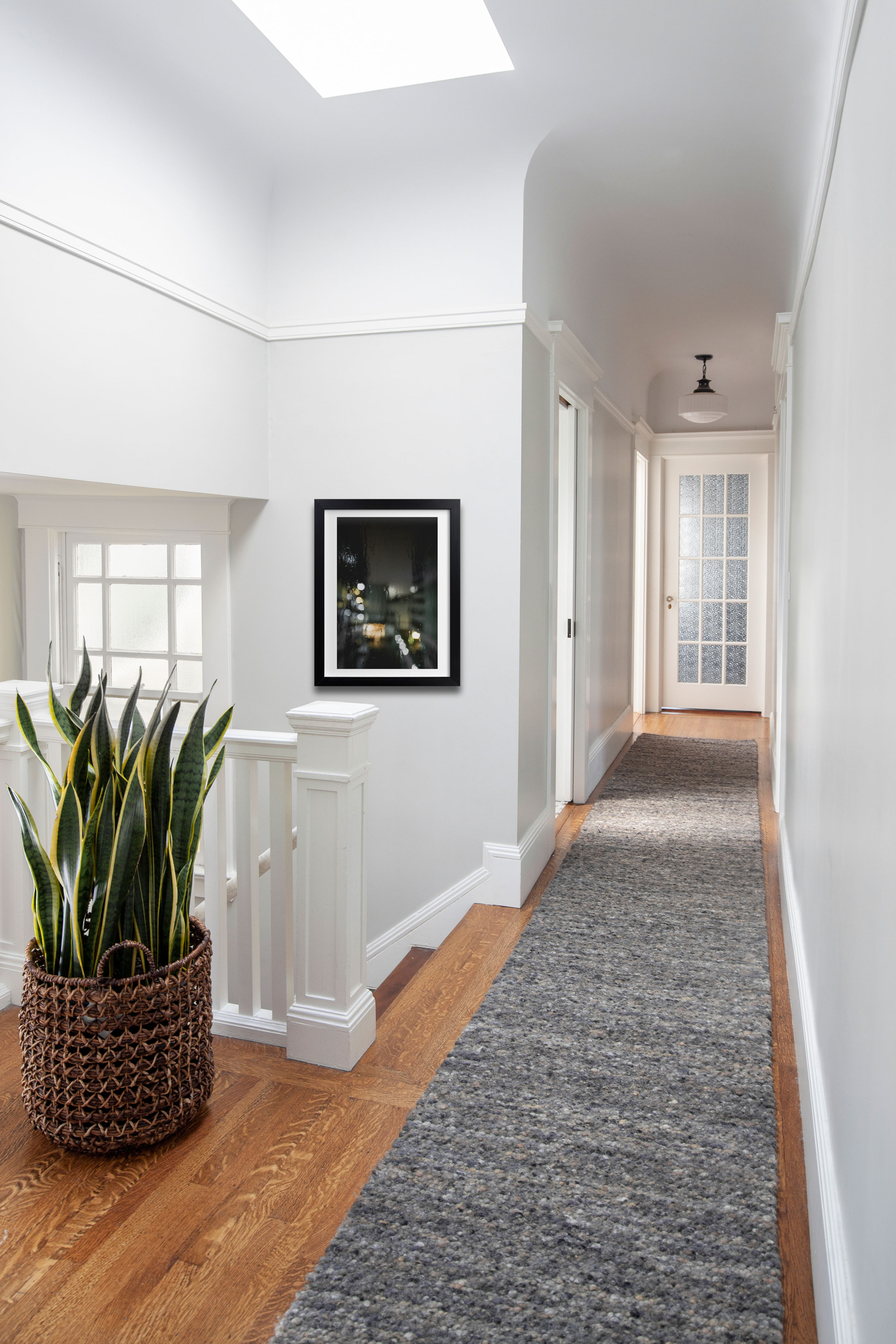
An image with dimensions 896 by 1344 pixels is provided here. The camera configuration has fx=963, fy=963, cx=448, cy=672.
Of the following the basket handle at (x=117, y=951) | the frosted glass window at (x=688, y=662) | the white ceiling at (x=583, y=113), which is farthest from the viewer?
the frosted glass window at (x=688, y=662)

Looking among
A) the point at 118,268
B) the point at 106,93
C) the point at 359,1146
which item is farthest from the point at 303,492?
the point at 359,1146

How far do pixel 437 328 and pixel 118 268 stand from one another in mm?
1095

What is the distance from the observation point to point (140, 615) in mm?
3738

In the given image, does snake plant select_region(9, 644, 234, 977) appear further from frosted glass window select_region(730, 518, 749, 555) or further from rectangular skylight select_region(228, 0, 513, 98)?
frosted glass window select_region(730, 518, 749, 555)

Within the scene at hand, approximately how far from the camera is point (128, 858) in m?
1.87

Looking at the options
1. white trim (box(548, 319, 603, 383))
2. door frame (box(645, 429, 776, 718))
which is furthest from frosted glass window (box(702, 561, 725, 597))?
white trim (box(548, 319, 603, 383))

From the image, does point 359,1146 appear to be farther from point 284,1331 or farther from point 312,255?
point 312,255

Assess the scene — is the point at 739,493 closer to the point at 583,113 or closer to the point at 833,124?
the point at 583,113

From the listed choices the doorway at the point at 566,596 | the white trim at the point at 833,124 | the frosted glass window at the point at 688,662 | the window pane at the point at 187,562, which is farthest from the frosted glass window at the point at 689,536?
the window pane at the point at 187,562

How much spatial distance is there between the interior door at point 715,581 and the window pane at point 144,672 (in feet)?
16.6

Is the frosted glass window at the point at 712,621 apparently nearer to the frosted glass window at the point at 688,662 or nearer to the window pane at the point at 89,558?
the frosted glass window at the point at 688,662

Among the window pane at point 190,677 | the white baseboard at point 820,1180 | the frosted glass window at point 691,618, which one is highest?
the frosted glass window at point 691,618

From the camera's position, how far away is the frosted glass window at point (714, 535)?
7781 mm

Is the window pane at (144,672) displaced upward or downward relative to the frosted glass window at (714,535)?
downward
